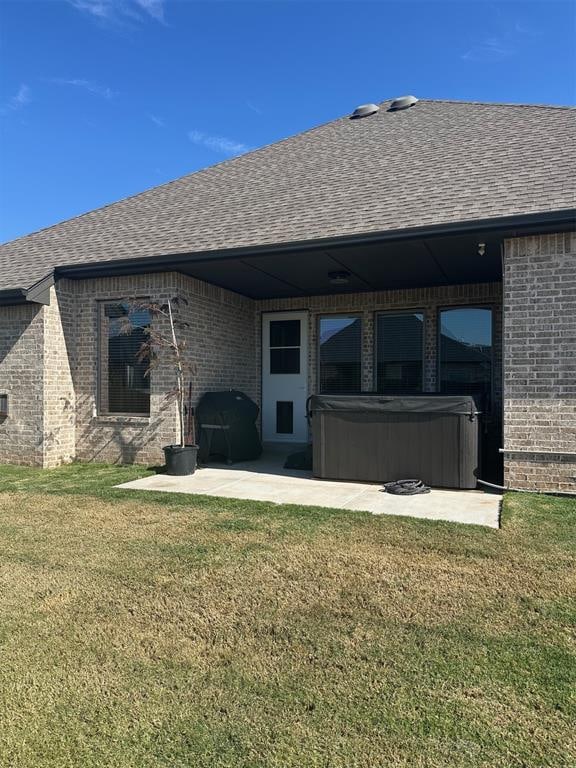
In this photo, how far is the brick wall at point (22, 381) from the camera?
841 cm

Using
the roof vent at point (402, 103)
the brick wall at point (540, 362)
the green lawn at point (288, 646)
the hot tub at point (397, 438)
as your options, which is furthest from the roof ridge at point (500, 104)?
the green lawn at point (288, 646)

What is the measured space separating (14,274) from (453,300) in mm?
7741

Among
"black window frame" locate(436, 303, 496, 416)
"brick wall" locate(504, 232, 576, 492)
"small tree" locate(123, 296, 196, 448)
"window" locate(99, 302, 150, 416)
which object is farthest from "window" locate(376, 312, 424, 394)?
"window" locate(99, 302, 150, 416)

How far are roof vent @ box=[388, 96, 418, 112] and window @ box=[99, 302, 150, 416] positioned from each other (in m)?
7.86

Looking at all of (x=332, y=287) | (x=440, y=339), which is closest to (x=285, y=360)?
(x=332, y=287)

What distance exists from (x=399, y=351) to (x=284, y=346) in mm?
2437

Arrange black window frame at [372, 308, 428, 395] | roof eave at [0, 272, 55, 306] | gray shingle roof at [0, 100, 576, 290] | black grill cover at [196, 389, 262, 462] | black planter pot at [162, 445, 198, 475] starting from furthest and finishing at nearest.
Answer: black window frame at [372, 308, 428, 395]
black grill cover at [196, 389, 262, 462]
roof eave at [0, 272, 55, 306]
black planter pot at [162, 445, 198, 475]
gray shingle roof at [0, 100, 576, 290]

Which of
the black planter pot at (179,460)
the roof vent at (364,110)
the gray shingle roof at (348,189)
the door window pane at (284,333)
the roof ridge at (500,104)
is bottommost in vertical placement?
the black planter pot at (179,460)

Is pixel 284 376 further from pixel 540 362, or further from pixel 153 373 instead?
pixel 540 362

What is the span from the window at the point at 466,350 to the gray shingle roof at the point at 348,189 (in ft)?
8.56

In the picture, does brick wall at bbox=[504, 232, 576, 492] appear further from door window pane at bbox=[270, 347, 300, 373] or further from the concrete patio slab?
door window pane at bbox=[270, 347, 300, 373]

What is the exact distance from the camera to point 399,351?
9.77 m

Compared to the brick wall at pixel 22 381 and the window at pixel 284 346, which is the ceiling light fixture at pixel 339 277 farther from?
the brick wall at pixel 22 381

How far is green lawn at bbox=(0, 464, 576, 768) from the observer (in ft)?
6.49
